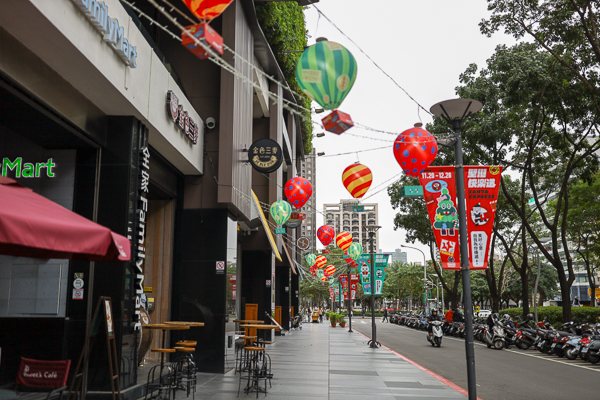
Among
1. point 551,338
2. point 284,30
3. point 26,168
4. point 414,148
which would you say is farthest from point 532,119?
point 26,168

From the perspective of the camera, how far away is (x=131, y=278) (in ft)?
25.8

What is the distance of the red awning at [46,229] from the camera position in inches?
141

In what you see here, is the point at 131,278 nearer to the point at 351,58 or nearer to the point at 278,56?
the point at 351,58

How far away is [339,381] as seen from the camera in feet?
34.2

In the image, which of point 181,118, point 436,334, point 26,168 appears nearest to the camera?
point 26,168

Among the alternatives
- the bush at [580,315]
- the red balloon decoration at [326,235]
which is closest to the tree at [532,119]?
the bush at [580,315]

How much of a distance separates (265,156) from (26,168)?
21.4 feet

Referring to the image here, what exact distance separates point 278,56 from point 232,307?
10986 millimetres

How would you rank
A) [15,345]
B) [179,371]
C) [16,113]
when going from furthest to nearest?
[179,371]
[15,345]
[16,113]

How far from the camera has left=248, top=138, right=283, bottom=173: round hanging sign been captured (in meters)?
13.1

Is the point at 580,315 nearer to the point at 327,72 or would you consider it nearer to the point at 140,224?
the point at 140,224

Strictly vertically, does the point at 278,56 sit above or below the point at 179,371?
above

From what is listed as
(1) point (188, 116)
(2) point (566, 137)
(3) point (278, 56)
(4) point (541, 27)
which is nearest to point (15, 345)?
(1) point (188, 116)

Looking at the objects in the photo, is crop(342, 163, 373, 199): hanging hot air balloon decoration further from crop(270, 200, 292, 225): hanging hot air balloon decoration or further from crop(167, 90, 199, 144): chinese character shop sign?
crop(270, 200, 292, 225): hanging hot air balloon decoration
